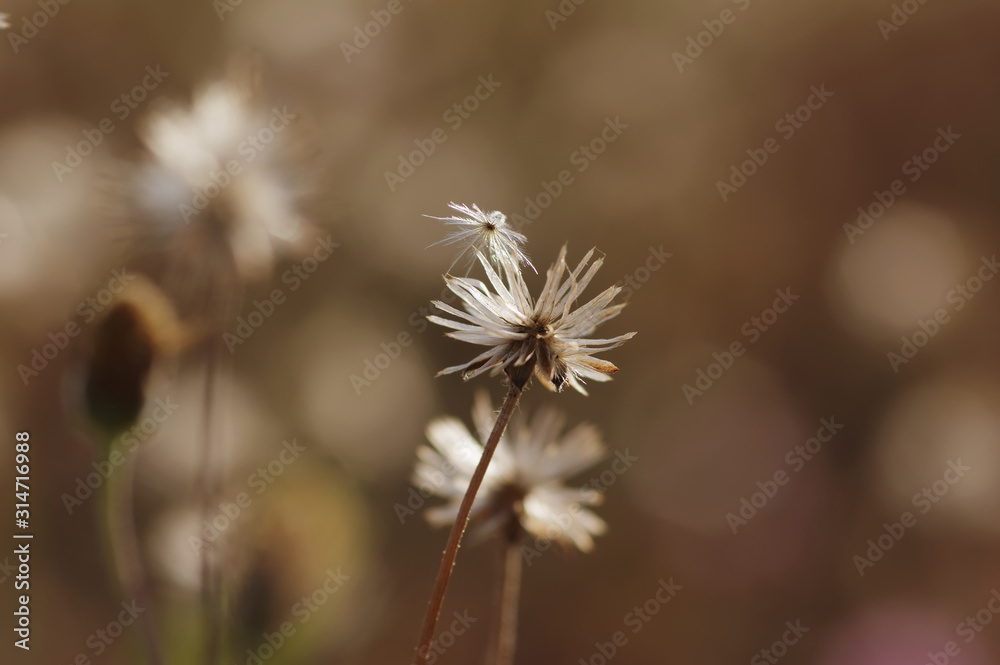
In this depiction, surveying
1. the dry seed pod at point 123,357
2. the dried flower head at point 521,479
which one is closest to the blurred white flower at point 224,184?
the dry seed pod at point 123,357

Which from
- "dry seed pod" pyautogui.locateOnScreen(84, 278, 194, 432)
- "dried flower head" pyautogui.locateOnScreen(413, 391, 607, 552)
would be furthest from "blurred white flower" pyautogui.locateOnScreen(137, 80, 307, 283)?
"dried flower head" pyautogui.locateOnScreen(413, 391, 607, 552)

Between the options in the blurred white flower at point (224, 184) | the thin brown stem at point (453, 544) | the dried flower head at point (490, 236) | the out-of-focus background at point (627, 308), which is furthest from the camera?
the out-of-focus background at point (627, 308)

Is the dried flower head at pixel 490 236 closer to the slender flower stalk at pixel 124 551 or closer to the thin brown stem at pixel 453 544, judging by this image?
the thin brown stem at pixel 453 544

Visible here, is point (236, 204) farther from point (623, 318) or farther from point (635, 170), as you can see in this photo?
point (635, 170)

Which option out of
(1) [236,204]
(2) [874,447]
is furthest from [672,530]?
(1) [236,204]

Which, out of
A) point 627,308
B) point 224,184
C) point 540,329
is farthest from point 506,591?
point 627,308

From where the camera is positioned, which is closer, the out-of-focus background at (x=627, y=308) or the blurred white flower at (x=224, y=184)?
the blurred white flower at (x=224, y=184)

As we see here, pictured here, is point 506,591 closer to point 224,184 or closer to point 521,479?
point 521,479
